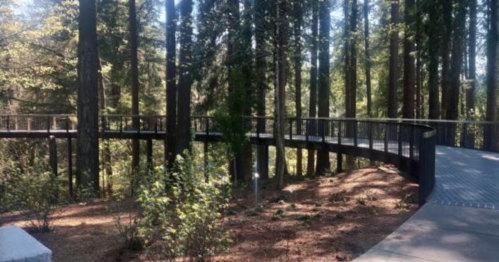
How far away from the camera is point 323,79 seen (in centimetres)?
1609

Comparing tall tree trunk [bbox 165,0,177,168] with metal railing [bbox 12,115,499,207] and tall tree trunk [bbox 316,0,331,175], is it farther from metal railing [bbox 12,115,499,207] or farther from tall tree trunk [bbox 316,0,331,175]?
tall tree trunk [bbox 316,0,331,175]

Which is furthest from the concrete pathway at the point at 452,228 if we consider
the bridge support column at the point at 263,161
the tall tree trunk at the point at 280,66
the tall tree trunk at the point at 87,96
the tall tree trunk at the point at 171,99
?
the tall tree trunk at the point at 171,99

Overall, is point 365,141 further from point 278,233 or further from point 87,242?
point 87,242

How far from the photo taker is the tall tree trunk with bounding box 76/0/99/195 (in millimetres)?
13086

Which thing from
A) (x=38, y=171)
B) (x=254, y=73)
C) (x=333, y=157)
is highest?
(x=254, y=73)

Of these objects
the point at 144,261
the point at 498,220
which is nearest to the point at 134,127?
the point at 144,261

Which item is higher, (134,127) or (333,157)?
(134,127)

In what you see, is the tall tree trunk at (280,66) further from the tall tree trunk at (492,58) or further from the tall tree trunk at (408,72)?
the tall tree trunk at (408,72)

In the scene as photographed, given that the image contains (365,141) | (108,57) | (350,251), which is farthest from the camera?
(108,57)

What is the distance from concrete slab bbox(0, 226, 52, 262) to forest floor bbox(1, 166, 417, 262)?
9.12ft

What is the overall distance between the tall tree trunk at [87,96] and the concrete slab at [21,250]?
10.4 metres

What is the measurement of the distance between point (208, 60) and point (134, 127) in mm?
11248

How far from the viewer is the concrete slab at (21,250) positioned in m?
2.77

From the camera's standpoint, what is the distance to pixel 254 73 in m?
15.6
